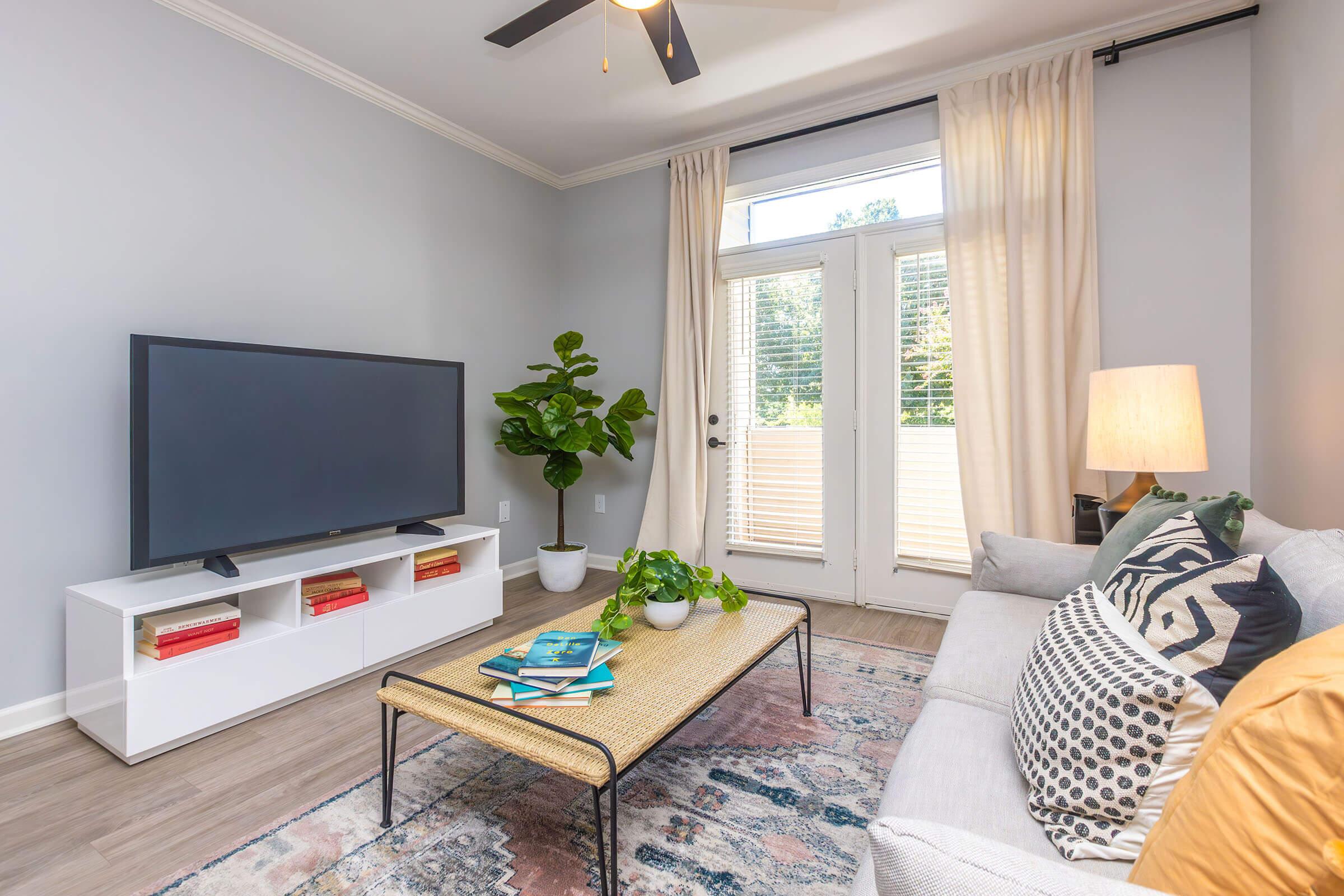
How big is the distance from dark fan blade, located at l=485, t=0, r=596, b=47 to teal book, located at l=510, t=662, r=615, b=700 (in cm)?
197

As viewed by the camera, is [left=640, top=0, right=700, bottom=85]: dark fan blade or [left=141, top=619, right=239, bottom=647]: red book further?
[left=640, top=0, right=700, bottom=85]: dark fan blade

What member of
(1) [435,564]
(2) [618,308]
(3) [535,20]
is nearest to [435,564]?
(1) [435,564]

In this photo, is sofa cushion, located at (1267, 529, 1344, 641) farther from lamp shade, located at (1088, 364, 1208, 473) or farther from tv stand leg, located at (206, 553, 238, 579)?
tv stand leg, located at (206, 553, 238, 579)

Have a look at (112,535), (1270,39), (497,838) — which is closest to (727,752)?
(497,838)

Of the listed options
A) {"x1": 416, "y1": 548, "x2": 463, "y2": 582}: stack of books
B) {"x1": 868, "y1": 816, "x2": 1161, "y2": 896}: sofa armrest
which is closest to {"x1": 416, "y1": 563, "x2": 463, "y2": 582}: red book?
{"x1": 416, "y1": 548, "x2": 463, "y2": 582}: stack of books

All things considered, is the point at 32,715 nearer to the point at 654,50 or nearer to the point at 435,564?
A: the point at 435,564

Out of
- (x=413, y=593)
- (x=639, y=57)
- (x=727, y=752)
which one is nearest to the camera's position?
(x=727, y=752)

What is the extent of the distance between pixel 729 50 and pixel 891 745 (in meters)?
2.80

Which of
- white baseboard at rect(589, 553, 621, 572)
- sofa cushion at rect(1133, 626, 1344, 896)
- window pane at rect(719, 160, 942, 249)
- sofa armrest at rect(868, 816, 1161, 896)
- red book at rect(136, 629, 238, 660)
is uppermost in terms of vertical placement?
window pane at rect(719, 160, 942, 249)

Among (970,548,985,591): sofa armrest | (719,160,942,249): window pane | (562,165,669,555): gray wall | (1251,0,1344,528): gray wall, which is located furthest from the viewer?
(562,165,669,555): gray wall

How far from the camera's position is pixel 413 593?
2629mm

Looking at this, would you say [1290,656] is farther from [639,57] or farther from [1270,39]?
[639,57]

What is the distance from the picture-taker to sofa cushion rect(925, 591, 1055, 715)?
138 centimetres

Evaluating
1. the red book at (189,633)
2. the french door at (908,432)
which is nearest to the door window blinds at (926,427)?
the french door at (908,432)
